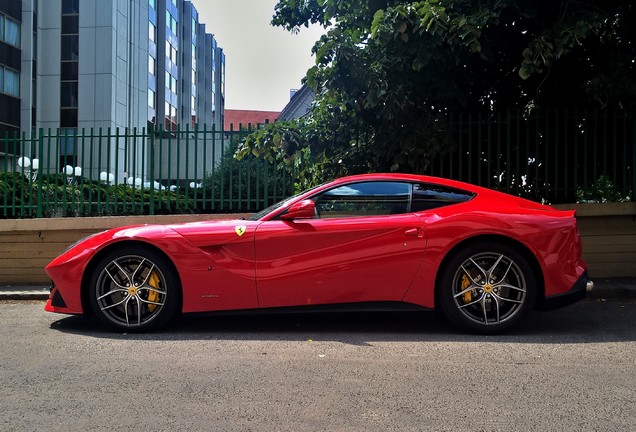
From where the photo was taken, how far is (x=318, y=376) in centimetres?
398

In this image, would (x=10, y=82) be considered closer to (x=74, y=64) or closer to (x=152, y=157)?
(x=74, y=64)

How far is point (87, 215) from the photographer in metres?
8.23

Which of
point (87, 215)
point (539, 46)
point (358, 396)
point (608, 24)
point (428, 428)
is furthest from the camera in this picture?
point (87, 215)

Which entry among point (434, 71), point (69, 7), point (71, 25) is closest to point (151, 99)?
point (71, 25)

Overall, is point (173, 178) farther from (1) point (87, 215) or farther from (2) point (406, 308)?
(2) point (406, 308)

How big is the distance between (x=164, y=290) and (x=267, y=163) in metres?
3.26

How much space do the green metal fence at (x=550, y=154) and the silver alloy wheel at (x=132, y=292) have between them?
4.09 meters

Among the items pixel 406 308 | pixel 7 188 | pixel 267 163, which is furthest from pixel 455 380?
pixel 7 188

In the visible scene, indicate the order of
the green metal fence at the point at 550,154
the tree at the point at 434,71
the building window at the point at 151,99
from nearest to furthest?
the tree at the point at 434,71
the green metal fence at the point at 550,154
the building window at the point at 151,99

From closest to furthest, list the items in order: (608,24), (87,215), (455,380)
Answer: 1. (455,380)
2. (608,24)
3. (87,215)

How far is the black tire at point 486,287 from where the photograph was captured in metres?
4.97

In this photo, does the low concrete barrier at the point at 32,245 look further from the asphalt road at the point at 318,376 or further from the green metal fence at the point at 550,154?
the green metal fence at the point at 550,154

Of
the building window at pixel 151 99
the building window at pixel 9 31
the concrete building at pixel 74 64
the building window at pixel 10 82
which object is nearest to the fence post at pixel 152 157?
the concrete building at pixel 74 64

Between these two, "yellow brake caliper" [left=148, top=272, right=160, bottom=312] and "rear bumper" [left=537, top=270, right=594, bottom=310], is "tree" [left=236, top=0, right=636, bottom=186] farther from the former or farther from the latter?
"yellow brake caliper" [left=148, top=272, right=160, bottom=312]
